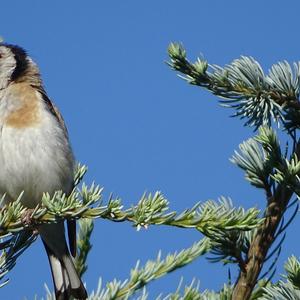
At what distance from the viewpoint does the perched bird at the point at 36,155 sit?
4266 millimetres

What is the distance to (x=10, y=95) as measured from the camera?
180 inches

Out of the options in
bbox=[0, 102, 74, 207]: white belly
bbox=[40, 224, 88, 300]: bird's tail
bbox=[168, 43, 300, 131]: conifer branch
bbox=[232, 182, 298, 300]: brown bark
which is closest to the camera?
bbox=[232, 182, 298, 300]: brown bark

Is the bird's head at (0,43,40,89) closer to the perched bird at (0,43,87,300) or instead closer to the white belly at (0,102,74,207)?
the perched bird at (0,43,87,300)

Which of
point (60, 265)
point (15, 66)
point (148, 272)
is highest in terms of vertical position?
point (15, 66)

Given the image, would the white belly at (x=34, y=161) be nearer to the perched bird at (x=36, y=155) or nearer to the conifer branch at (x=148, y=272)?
the perched bird at (x=36, y=155)

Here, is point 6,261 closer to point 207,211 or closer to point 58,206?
point 58,206

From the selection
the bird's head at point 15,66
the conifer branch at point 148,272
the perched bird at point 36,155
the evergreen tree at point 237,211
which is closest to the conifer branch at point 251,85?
the evergreen tree at point 237,211

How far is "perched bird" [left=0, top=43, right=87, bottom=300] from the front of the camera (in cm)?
427

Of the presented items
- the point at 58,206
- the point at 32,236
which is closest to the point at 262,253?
the point at 58,206

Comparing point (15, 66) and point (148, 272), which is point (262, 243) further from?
point (15, 66)

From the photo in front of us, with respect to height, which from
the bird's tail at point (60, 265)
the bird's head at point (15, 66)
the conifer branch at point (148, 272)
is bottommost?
the bird's tail at point (60, 265)

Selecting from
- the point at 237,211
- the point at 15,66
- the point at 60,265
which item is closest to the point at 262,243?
the point at 237,211

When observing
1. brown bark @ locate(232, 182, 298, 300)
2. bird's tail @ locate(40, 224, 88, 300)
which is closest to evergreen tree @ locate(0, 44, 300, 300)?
brown bark @ locate(232, 182, 298, 300)

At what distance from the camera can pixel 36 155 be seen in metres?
4.38
